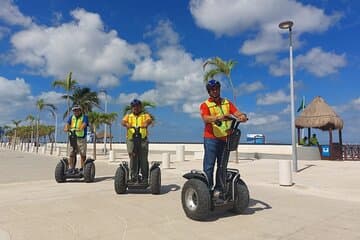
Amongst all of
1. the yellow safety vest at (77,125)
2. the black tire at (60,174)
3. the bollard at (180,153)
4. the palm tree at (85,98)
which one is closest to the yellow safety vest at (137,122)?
the yellow safety vest at (77,125)

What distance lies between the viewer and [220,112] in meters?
5.86

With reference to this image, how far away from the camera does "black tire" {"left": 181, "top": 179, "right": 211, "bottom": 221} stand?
5.30m

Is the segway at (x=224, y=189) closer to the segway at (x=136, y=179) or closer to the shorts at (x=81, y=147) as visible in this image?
the segway at (x=136, y=179)

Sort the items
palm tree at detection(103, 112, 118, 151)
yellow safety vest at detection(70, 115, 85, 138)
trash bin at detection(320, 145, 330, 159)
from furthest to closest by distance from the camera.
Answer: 1. palm tree at detection(103, 112, 118, 151)
2. trash bin at detection(320, 145, 330, 159)
3. yellow safety vest at detection(70, 115, 85, 138)

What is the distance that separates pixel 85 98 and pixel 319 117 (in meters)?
18.7

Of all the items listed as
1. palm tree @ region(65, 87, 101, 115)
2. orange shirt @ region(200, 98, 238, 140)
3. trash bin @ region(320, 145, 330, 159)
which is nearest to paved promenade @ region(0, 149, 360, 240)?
orange shirt @ region(200, 98, 238, 140)

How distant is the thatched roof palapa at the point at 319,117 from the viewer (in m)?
22.8

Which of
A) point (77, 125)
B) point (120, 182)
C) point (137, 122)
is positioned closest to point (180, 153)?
point (77, 125)

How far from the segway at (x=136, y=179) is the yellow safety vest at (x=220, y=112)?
248cm

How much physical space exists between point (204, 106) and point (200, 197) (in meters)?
1.44

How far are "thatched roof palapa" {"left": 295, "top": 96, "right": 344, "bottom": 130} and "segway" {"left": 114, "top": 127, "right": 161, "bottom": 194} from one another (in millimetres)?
17563

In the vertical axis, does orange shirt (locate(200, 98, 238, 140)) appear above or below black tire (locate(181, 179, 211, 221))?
above

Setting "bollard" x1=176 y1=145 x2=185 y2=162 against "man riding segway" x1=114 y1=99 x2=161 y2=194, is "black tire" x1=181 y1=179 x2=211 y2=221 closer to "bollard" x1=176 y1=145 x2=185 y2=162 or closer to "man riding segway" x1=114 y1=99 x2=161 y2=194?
"man riding segway" x1=114 y1=99 x2=161 y2=194

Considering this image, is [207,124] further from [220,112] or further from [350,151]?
[350,151]
